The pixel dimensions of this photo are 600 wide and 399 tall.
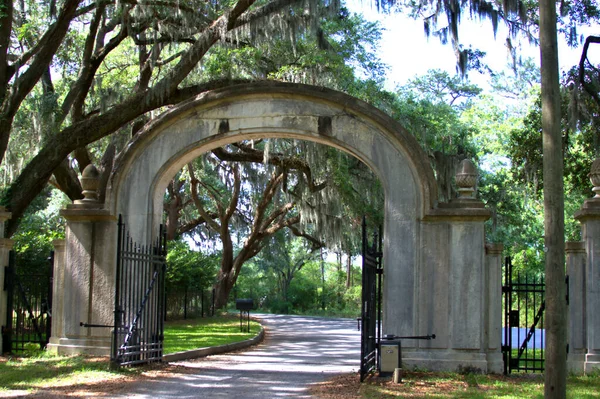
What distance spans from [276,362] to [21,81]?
7.84 meters

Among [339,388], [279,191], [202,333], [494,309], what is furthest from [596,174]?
[279,191]

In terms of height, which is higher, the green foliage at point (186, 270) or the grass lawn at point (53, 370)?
the green foliage at point (186, 270)

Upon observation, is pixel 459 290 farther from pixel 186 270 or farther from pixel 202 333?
pixel 186 270

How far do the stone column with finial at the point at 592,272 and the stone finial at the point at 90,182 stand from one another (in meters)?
7.96

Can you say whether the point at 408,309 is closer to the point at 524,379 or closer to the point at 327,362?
→ the point at 524,379

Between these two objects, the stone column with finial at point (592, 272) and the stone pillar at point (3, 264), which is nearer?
the stone column with finial at point (592, 272)

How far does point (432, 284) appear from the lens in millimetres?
11477

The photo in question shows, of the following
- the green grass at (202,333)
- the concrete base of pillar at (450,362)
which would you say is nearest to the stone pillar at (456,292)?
the concrete base of pillar at (450,362)

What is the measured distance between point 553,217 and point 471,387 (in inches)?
129

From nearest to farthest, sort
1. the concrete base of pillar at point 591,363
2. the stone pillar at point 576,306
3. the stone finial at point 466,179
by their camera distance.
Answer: the concrete base of pillar at point 591,363
the stone pillar at point 576,306
the stone finial at point 466,179

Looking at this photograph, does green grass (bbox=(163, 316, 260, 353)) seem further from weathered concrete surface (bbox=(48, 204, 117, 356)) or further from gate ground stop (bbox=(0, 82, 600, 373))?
gate ground stop (bbox=(0, 82, 600, 373))

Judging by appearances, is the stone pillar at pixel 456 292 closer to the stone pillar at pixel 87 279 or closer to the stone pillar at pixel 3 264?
the stone pillar at pixel 87 279

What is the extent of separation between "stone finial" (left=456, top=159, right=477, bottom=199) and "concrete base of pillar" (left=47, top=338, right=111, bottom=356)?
20.6 ft

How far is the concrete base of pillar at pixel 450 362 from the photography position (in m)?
11.2
